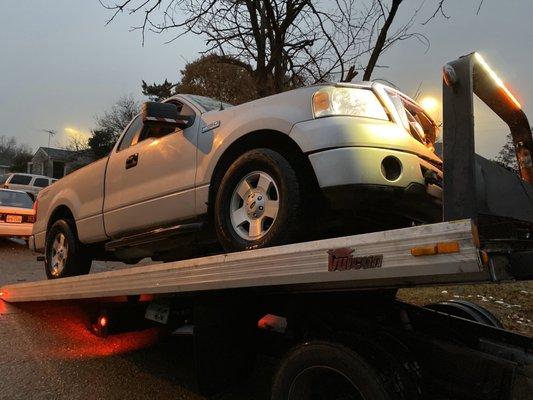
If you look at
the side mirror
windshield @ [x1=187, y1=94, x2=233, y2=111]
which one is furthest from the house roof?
the side mirror

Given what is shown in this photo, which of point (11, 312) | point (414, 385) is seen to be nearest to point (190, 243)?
point (414, 385)

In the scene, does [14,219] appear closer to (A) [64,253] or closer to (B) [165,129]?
(A) [64,253]

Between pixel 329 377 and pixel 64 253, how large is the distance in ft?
13.7

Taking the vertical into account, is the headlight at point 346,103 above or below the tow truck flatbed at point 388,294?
above

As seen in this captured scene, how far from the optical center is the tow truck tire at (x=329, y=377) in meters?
2.36

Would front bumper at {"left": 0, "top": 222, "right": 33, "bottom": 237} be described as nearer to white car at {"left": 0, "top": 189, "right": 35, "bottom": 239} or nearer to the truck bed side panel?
white car at {"left": 0, "top": 189, "right": 35, "bottom": 239}

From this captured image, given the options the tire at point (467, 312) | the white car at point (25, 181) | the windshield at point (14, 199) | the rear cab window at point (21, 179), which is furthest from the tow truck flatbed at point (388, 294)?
the rear cab window at point (21, 179)

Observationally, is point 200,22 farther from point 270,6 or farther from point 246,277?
point 246,277

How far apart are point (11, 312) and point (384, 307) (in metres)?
4.69

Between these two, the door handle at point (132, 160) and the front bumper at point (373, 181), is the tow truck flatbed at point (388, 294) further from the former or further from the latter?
the door handle at point (132, 160)

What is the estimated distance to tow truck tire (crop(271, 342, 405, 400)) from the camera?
7.73 ft

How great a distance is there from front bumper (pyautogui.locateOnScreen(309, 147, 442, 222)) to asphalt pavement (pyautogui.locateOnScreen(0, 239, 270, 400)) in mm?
1509

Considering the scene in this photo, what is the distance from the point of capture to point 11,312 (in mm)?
5980

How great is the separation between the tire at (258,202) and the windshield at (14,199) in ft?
41.1
